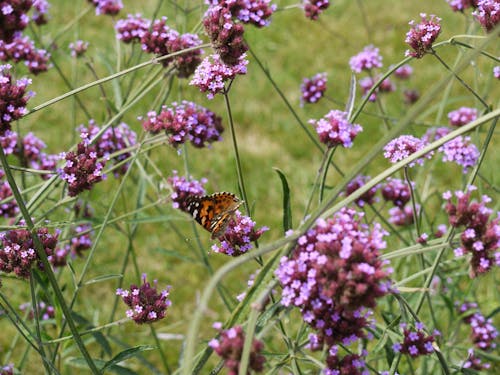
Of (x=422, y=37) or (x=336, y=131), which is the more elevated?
(x=422, y=37)

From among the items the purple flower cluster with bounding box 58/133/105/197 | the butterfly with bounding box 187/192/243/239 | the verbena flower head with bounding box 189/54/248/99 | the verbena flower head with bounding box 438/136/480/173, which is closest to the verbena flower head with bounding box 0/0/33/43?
the purple flower cluster with bounding box 58/133/105/197

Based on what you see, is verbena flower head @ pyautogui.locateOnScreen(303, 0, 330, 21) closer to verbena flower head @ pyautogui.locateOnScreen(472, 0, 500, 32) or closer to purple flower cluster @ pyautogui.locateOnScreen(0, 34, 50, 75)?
verbena flower head @ pyautogui.locateOnScreen(472, 0, 500, 32)

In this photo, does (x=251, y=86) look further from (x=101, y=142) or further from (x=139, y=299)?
(x=139, y=299)

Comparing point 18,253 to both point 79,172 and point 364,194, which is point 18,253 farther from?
point 364,194

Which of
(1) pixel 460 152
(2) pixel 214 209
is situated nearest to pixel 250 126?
(1) pixel 460 152

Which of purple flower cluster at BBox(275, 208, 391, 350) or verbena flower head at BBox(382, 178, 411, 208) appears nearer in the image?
purple flower cluster at BBox(275, 208, 391, 350)

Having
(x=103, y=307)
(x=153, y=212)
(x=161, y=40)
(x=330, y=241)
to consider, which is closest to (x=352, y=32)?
(x=153, y=212)

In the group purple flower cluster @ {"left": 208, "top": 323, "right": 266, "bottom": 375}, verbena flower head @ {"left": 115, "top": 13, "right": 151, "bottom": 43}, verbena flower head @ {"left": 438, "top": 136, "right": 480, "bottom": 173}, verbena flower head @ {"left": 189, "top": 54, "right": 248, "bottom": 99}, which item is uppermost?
verbena flower head @ {"left": 115, "top": 13, "right": 151, "bottom": 43}
